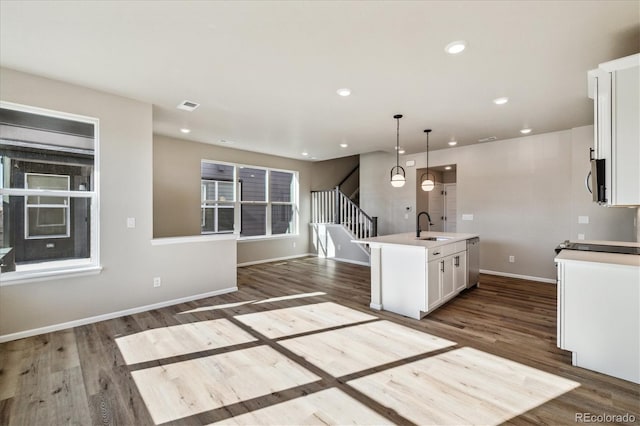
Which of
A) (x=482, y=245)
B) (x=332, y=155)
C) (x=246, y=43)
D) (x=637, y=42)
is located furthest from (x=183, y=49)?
(x=482, y=245)

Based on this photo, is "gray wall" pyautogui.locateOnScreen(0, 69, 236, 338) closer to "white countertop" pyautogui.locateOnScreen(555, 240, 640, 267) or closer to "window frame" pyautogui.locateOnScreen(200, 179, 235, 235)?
"window frame" pyautogui.locateOnScreen(200, 179, 235, 235)

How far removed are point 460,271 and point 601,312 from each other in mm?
2060

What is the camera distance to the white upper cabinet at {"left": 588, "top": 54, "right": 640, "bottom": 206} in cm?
221

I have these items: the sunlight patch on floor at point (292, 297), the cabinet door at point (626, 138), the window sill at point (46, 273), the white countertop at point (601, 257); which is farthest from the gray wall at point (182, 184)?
the cabinet door at point (626, 138)

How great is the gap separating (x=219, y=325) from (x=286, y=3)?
3.20 m

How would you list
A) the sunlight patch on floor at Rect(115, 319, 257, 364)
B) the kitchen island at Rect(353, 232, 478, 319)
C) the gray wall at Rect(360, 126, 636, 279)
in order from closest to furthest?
the sunlight patch on floor at Rect(115, 319, 257, 364), the kitchen island at Rect(353, 232, 478, 319), the gray wall at Rect(360, 126, 636, 279)

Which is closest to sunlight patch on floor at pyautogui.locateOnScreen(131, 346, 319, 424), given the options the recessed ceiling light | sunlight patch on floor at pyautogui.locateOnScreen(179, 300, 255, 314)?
sunlight patch on floor at pyautogui.locateOnScreen(179, 300, 255, 314)

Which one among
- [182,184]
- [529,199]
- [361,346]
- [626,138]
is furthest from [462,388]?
[182,184]

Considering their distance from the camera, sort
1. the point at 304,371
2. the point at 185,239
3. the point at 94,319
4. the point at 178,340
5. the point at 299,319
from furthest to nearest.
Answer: the point at 185,239 → the point at 299,319 → the point at 94,319 → the point at 178,340 → the point at 304,371

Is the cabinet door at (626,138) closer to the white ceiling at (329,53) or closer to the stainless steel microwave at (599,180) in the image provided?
the stainless steel microwave at (599,180)

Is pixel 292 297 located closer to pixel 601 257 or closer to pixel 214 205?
pixel 214 205

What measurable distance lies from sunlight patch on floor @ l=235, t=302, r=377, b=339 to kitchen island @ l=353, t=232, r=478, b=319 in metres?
0.41

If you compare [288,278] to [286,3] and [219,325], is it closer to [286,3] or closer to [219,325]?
[219,325]

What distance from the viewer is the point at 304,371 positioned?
2.42m
